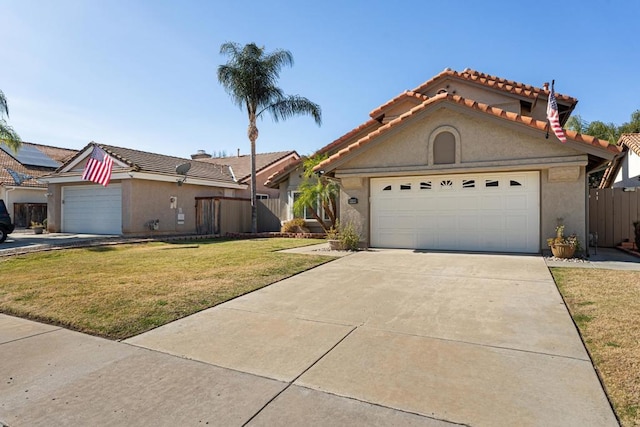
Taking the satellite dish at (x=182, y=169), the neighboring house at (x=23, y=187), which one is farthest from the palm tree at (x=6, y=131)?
the satellite dish at (x=182, y=169)

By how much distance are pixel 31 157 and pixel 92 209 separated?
15679 mm

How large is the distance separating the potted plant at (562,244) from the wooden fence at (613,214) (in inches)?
137

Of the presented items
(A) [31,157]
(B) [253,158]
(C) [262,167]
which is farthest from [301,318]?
(A) [31,157]

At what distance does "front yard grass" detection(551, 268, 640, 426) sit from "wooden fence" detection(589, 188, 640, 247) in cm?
601

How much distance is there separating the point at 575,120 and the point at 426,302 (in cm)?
3197

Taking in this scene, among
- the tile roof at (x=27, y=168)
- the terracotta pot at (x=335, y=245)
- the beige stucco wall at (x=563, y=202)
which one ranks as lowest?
the terracotta pot at (x=335, y=245)

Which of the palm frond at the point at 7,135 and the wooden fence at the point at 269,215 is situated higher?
the palm frond at the point at 7,135

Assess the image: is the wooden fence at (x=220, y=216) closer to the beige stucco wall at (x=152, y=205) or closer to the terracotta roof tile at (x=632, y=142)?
the beige stucco wall at (x=152, y=205)

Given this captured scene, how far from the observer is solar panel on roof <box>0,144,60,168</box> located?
29547 mm

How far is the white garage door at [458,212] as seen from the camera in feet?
36.7

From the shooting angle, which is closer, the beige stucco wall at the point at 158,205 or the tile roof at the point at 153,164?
the beige stucco wall at the point at 158,205

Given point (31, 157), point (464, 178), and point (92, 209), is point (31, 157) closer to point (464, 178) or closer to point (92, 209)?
point (92, 209)

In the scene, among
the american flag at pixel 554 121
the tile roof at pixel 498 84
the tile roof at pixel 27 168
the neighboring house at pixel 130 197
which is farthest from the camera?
the tile roof at pixel 27 168

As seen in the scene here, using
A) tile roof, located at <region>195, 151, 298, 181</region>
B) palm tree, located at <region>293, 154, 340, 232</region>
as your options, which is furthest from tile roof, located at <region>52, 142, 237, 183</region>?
palm tree, located at <region>293, 154, 340, 232</region>
